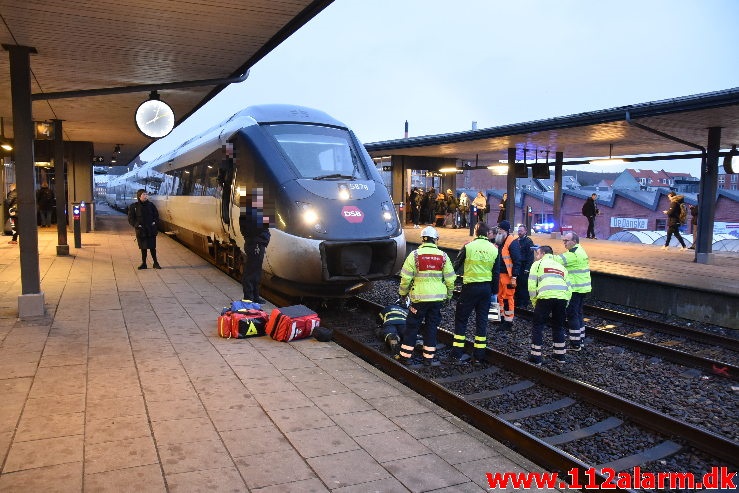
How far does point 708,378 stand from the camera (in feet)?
24.2

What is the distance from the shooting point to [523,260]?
1090cm

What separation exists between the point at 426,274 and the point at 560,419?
7.49ft

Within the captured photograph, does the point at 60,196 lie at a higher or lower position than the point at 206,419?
higher

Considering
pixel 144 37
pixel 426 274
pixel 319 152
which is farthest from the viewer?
pixel 319 152

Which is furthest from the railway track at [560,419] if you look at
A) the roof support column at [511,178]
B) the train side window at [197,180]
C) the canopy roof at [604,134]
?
the roof support column at [511,178]

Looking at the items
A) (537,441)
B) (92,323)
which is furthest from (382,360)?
(92,323)

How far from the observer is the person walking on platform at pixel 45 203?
23.7 metres

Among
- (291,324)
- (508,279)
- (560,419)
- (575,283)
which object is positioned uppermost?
(575,283)

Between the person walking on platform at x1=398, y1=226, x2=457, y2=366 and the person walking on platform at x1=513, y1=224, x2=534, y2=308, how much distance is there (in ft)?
10.7

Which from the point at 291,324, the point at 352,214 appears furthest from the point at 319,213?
the point at 291,324

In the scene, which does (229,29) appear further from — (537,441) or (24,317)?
(537,441)

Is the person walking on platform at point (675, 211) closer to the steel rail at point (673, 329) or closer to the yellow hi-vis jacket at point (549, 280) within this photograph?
the steel rail at point (673, 329)

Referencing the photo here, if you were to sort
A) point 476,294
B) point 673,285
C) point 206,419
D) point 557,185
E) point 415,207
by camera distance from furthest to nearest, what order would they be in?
point 415,207
point 557,185
point 673,285
point 476,294
point 206,419

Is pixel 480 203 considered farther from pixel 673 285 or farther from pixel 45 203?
pixel 45 203
